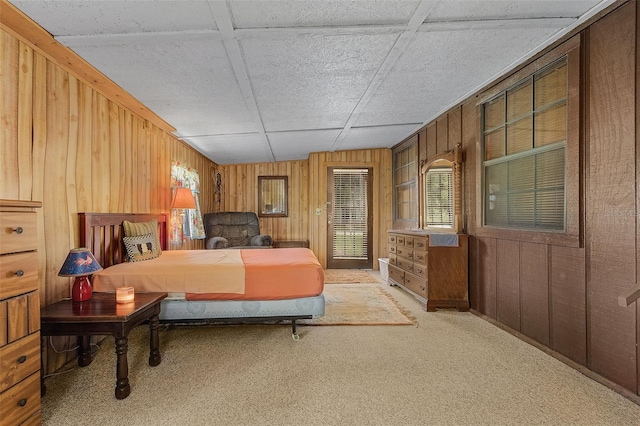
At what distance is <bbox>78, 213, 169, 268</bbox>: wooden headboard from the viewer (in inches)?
91.4

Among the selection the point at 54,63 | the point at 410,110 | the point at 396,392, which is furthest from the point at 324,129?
the point at 396,392

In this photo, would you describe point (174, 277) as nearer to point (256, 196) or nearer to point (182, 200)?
point (182, 200)

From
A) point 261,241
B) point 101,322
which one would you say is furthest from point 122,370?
point 261,241

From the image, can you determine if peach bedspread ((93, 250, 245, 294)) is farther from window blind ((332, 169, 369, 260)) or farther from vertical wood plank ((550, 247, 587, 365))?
window blind ((332, 169, 369, 260))

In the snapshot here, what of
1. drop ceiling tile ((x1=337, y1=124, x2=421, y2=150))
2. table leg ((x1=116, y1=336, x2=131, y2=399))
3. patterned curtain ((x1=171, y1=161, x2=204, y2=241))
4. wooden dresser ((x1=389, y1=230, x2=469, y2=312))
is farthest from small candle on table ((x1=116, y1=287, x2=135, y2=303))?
drop ceiling tile ((x1=337, y1=124, x2=421, y2=150))

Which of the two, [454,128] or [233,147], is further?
[233,147]

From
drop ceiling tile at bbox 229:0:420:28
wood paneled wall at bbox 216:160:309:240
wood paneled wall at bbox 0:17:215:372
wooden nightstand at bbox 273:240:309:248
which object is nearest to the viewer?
drop ceiling tile at bbox 229:0:420:28

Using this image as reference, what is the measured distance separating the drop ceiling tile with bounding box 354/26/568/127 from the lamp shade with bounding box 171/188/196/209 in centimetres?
249

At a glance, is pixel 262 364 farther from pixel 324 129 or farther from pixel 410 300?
pixel 324 129

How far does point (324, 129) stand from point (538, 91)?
2.48 meters

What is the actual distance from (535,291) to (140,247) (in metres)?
3.53

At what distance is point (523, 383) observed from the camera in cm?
187

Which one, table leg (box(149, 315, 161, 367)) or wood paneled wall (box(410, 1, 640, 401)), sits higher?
wood paneled wall (box(410, 1, 640, 401))

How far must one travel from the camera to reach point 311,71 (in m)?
2.43
